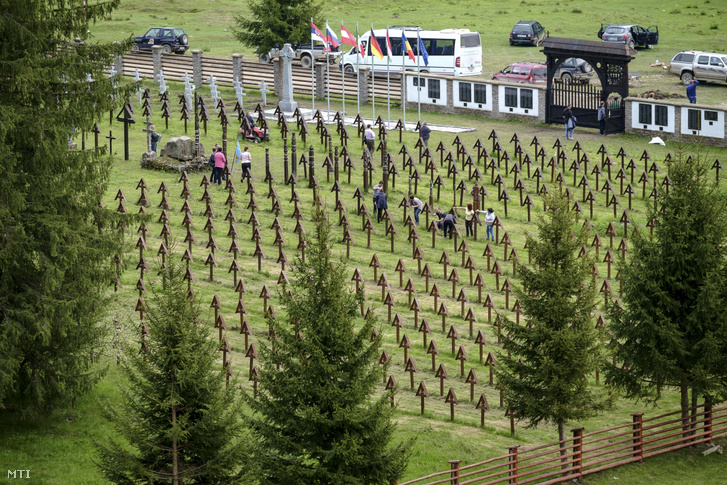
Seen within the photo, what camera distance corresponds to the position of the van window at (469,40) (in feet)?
155

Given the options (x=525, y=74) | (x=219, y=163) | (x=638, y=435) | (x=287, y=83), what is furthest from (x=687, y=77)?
(x=638, y=435)

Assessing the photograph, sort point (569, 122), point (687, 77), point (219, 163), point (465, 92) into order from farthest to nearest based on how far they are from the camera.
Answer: point (687, 77) → point (465, 92) → point (569, 122) → point (219, 163)

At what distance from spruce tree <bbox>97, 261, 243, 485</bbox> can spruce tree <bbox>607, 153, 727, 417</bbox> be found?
7.67 meters

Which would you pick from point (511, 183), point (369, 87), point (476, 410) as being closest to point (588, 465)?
point (476, 410)

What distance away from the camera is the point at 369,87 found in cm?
4422

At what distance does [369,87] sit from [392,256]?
18.3m

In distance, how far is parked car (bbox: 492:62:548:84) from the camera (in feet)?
154

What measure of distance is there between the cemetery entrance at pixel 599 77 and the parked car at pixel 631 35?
16.3m

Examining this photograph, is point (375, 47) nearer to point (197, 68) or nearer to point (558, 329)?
point (197, 68)

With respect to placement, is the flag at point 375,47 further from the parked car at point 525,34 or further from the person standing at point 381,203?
the parked car at point 525,34

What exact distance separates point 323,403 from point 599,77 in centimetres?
2829

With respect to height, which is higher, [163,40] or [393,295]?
[163,40]

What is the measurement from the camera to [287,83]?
40531 millimetres

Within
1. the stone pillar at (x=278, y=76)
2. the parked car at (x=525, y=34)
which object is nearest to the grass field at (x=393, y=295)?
the stone pillar at (x=278, y=76)
